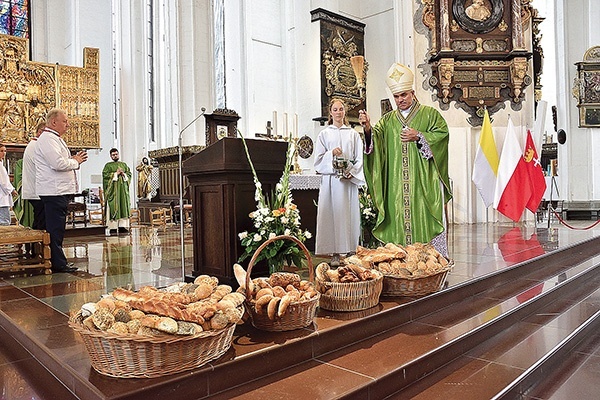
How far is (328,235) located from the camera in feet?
17.2

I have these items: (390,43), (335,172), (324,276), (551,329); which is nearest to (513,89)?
(390,43)

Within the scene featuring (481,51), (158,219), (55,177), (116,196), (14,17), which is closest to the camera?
(55,177)

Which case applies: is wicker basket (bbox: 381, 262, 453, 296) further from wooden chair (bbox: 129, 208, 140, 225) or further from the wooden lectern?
wooden chair (bbox: 129, 208, 140, 225)

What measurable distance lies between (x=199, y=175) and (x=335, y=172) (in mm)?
1520

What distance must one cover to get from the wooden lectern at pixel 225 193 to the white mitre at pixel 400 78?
1.16 meters

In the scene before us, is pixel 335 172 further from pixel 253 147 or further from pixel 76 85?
pixel 76 85

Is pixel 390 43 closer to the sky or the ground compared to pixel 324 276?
closer to the sky

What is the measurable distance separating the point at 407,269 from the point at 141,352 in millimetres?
2003

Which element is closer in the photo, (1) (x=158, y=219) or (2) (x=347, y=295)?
(2) (x=347, y=295)

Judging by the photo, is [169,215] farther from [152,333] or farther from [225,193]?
[152,333]

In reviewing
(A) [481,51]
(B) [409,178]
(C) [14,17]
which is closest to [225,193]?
(B) [409,178]

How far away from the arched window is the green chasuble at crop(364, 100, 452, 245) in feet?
60.5

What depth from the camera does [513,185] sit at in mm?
8016

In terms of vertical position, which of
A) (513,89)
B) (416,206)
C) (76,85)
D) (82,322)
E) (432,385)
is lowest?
(432,385)
